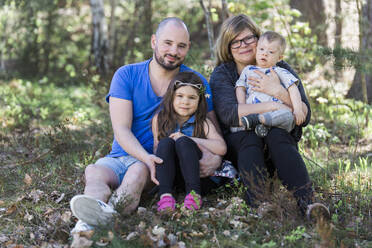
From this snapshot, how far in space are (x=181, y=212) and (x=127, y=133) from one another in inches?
33.4

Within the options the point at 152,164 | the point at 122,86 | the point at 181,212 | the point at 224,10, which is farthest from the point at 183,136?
the point at 224,10

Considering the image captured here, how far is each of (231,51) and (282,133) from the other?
104 cm

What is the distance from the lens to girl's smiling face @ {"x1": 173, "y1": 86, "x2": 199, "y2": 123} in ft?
12.1

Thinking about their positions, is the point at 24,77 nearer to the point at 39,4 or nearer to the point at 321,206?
the point at 39,4

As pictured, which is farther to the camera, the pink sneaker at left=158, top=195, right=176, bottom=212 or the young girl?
the young girl

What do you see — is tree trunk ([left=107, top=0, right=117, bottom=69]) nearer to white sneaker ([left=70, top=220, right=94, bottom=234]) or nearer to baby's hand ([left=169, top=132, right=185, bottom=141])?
baby's hand ([left=169, top=132, right=185, bottom=141])

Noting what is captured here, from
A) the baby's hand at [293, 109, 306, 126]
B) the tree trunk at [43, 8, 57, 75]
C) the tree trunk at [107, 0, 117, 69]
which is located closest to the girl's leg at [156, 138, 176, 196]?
the baby's hand at [293, 109, 306, 126]

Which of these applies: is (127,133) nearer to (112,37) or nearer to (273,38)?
(273,38)

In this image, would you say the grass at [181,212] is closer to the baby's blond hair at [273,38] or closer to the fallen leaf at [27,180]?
the fallen leaf at [27,180]

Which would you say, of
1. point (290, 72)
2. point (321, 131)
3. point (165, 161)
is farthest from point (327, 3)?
point (165, 161)

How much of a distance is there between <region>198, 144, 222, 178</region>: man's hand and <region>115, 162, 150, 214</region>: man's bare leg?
46cm

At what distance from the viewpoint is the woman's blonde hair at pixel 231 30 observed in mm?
3979

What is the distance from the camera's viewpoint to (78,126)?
6586 millimetres

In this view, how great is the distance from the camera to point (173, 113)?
12.3ft
